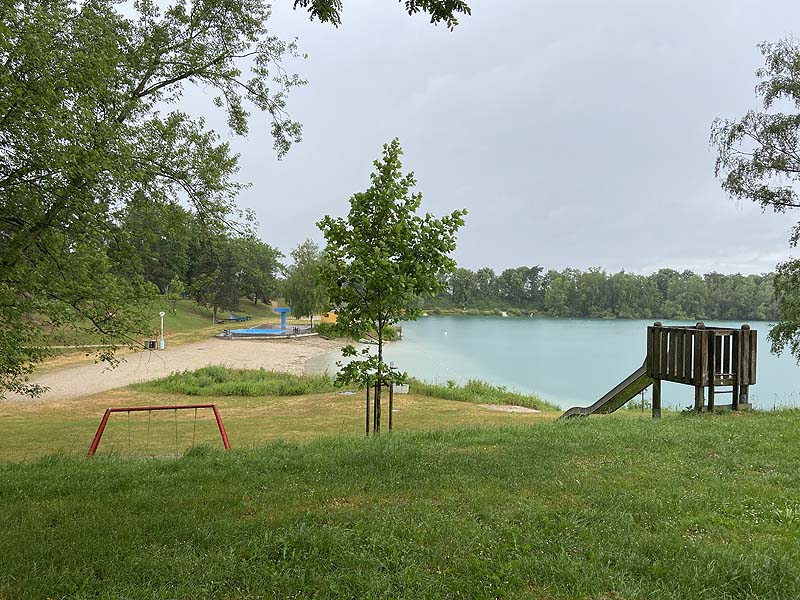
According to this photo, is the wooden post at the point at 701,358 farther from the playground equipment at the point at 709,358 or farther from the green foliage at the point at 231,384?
Result: the green foliage at the point at 231,384

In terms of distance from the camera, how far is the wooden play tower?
29.9ft

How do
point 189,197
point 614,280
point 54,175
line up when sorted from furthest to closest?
point 614,280
point 189,197
point 54,175

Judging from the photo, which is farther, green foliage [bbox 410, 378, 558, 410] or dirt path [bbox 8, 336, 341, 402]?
dirt path [bbox 8, 336, 341, 402]

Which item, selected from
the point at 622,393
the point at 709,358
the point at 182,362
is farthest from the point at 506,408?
the point at 182,362

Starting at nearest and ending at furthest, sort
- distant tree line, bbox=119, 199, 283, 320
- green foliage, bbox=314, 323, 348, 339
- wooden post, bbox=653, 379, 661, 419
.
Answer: distant tree line, bbox=119, 199, 283, 320 → green foliage, bbox=314, 323, 348, 339 → wooden post, bbox=653, 379, 661, 419

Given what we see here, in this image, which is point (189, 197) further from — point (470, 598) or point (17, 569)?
point (470, 598)

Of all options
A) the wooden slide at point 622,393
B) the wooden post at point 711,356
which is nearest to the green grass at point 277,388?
the wooden slide at point 622,393

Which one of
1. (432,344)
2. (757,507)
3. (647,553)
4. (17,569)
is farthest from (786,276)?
(432,344)

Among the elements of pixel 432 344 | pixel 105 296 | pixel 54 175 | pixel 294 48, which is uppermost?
pixel 294 48

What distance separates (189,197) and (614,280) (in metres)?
110

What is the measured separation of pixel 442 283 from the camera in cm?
816

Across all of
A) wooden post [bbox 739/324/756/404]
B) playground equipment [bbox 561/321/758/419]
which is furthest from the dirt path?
wooden post [bbox 739/324/756/404]

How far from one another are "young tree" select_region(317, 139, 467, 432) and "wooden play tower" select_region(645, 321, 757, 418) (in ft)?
15.2

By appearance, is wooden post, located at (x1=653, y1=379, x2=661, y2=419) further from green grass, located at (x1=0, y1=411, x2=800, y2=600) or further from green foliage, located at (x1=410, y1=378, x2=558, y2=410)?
green foliage, located at (x1=410, y1=378, x2=558, y2=410)
